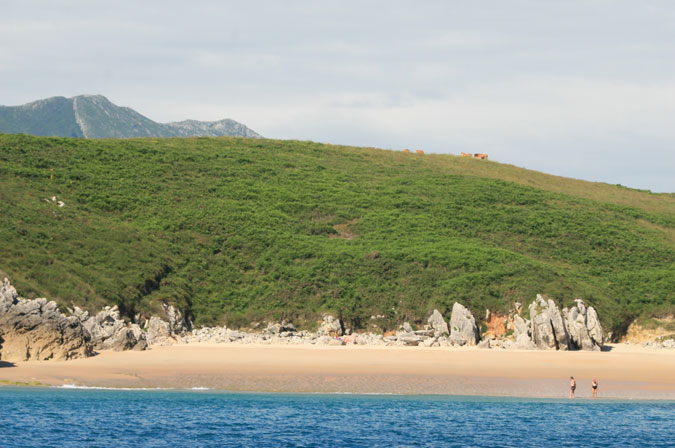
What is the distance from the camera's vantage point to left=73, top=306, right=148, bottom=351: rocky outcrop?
31.5m

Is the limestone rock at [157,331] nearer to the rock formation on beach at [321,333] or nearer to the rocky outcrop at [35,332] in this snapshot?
the rock formation on beach at [321,333]

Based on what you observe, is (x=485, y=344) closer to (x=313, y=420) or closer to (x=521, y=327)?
(x=521, y=327)

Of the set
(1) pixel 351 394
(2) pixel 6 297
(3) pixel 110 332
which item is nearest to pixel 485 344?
(1) pixel 351 394

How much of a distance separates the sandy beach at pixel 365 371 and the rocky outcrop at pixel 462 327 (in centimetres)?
204

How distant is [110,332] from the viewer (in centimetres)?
3256

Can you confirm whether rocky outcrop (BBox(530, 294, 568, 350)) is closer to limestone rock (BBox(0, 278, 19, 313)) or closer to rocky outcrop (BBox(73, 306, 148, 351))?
rocky outcrop (BBox(73, 306, 148, 351))

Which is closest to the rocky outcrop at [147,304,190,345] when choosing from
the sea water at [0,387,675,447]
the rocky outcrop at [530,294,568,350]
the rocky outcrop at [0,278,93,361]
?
the rocky outcrop at [0,278,93,361]

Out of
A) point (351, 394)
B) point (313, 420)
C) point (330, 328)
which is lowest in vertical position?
point (313, 420)

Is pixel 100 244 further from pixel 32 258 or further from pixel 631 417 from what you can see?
pixel 631 417

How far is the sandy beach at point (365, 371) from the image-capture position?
2547 cm

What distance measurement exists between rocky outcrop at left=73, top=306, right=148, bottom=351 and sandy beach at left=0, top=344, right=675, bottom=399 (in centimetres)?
74

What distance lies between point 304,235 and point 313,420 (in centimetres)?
3213

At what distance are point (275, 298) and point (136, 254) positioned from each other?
8.94 m

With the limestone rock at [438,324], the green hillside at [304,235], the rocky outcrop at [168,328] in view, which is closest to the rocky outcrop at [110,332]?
the rocky outcrop at [168,328]
